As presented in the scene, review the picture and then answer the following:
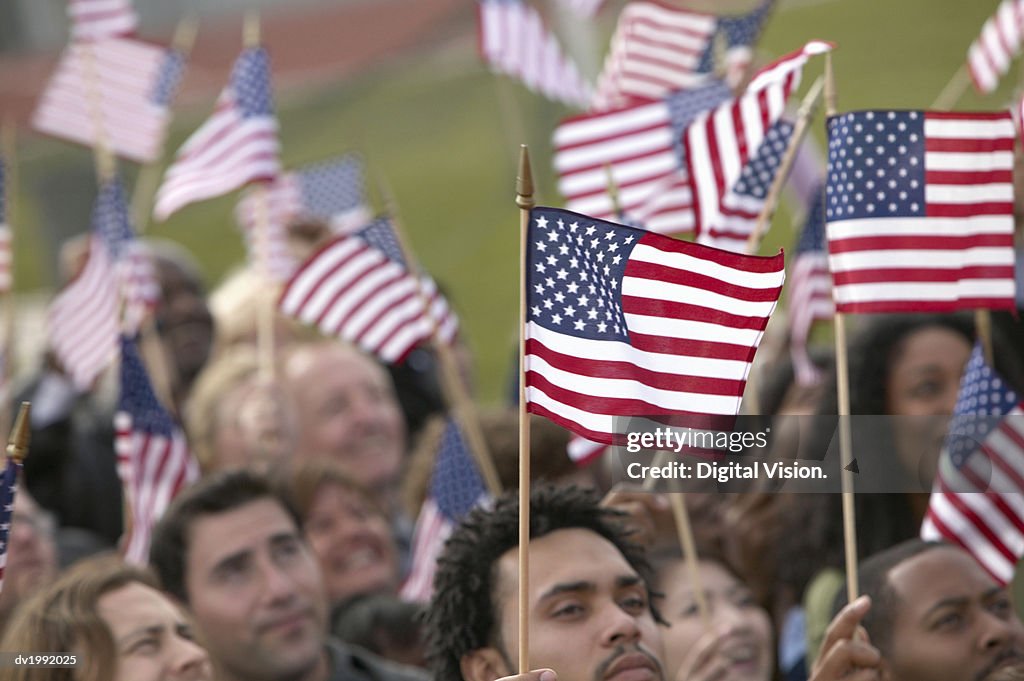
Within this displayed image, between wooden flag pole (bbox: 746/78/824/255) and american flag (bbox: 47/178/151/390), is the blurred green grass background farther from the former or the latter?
wooden flag pole (bbox: 746/78/824/255)

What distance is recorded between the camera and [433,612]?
16.2ft

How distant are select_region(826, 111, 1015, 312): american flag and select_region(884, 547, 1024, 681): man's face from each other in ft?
2.72

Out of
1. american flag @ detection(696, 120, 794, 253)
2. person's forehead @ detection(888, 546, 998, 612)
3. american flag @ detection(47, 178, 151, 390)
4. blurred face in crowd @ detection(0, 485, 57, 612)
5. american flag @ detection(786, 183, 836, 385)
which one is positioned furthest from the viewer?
american flag @ detection(47, 178, 151, 390)

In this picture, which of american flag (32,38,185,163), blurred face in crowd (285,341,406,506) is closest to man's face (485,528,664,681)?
blurred face in crowd (285,341,406,506)

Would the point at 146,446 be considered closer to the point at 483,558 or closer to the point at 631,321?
the point at 483,558

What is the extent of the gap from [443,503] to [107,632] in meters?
1.79

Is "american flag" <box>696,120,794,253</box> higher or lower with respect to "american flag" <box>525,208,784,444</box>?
higher

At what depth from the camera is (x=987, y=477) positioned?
18.2 ft

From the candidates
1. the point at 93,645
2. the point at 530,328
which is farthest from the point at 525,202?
the point at 93,645

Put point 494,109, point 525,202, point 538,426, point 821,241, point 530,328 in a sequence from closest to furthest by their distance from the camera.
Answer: point 525,202
point 530,328
point 538,426
point 821,241
point 494,109

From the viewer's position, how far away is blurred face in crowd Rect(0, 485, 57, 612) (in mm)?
6340

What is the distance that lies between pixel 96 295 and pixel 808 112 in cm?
415

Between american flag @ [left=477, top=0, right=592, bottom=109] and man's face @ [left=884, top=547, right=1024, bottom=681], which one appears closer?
man's face @ [left=884, top=547, right=1024, bottom=681]

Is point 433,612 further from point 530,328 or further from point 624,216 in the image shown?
point 624,216
